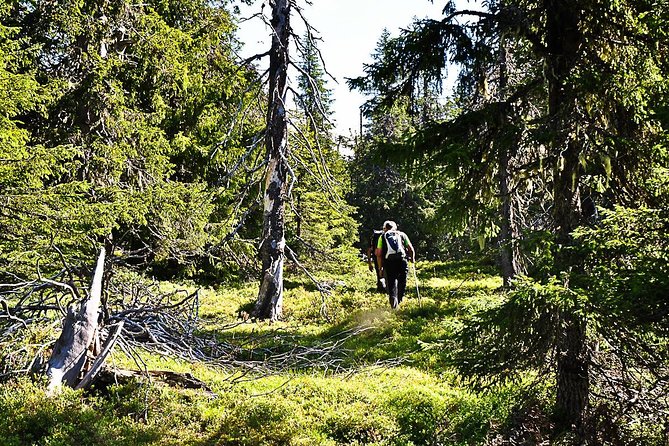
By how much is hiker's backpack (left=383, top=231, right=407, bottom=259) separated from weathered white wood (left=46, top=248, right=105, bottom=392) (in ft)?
19.6

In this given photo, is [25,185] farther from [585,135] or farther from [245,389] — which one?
[585,135]

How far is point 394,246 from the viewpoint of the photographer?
10.5 metres

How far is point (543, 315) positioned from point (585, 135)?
6.08ft

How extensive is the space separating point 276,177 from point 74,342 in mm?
6594

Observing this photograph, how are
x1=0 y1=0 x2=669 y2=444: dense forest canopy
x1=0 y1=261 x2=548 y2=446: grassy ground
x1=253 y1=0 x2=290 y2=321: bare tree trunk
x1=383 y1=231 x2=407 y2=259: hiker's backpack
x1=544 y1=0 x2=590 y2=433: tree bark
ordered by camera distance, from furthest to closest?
x1=253 y1=0 x2=290 y2=321: bare tree trunk, x1=383 y1=231 x2=407 y2=259: hiker's backpack, x1=0 y1=261 x2=548 y2=446: grassy ground, x1=544 y1=0 x2=590 y2=433: tree bark, x1=0 y1=0 x2=669 y2=444: dense forest canopy

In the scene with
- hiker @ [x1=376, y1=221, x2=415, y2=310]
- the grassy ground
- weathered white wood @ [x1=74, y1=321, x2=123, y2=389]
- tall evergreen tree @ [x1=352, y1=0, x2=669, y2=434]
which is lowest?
the grassy ground

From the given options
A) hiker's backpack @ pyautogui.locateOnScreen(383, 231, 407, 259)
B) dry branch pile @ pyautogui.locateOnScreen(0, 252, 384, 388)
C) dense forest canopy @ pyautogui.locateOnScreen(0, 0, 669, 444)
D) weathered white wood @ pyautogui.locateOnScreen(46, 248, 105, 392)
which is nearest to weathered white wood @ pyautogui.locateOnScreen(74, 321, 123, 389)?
dry branch pile @ pyautogui.locateOnScreen(0, 252, 384, 388)

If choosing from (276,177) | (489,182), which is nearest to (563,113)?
(489,182)

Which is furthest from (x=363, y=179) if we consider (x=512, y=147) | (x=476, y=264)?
(x=512, y=147)

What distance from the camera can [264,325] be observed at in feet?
36.9

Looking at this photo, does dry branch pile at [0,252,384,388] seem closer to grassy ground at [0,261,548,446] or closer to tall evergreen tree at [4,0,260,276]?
grassy ground at [0,261,548,446]

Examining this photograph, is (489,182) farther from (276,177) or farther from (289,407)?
(276,177)

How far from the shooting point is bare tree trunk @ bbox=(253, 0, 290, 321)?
39.4 ft

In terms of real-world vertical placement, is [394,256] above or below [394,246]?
below
